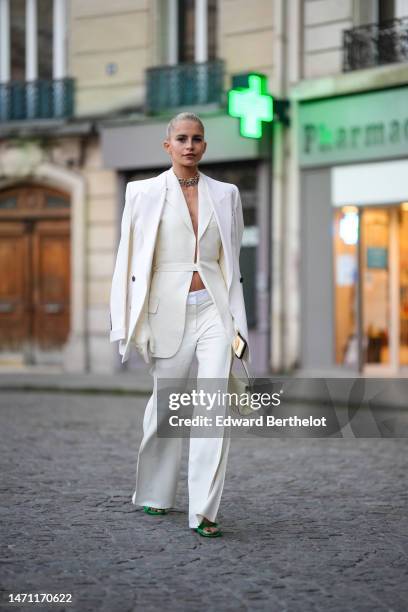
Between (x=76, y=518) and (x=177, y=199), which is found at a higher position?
(x=177, y=199)

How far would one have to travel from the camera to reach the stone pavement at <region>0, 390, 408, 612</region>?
13.1 feet

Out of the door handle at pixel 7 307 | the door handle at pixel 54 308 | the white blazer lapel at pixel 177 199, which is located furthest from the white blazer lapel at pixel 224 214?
the door handle at pixel 7 307

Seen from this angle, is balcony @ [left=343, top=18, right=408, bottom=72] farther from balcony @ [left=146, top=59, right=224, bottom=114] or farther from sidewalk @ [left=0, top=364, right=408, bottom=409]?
sidewalk @ [left=0, top=364, right=408, bottom=409]

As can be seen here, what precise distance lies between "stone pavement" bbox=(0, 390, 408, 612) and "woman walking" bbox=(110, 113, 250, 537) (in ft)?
1.52

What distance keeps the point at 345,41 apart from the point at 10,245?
21.8 ft

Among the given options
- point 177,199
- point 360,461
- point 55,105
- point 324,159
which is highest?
point 55,105

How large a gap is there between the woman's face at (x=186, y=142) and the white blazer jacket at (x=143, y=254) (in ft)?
0.32

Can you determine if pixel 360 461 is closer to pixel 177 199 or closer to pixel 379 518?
pixel 379 518

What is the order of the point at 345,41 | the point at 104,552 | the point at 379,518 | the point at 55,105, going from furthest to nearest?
1. the point at 55,105
2. the point at 345,41
3. the point at 379,518
4. the point at 104,552

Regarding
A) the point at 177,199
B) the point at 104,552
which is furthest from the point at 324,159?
the point at 104,552

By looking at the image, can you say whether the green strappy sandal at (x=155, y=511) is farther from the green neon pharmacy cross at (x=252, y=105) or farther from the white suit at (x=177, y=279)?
the green neon pharmacy cross at (x=252, y=105)

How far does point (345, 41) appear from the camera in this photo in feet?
48.7

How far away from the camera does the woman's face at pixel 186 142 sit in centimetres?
515

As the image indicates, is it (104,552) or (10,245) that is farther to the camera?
(10,245)
